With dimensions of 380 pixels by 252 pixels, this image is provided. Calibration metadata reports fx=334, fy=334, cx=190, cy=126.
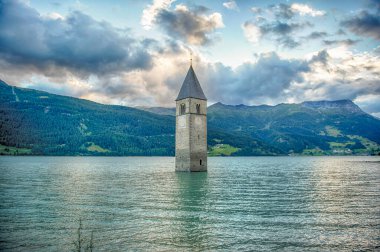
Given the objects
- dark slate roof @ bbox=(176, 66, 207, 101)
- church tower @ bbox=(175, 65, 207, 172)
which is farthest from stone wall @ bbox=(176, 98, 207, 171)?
dark slate roof @ bbox=(176, 66, 207, 101)

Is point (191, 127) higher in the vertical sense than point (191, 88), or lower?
lower

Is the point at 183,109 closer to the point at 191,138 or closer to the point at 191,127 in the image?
the point at 191,127

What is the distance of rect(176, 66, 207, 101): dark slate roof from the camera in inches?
2892

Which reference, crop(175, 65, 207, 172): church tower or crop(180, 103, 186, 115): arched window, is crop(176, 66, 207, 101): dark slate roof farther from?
crop(180, 103, 186, 115): arched window

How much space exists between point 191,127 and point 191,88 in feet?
30.3

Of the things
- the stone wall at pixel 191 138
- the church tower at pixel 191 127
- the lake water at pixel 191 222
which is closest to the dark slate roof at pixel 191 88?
the church tower at pixel 191 127

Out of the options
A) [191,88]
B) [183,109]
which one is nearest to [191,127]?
[183,109]

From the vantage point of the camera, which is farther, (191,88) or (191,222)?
(191,88)

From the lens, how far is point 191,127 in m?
70.8

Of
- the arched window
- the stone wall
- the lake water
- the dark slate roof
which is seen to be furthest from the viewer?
the arched window

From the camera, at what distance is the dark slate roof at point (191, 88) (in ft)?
241

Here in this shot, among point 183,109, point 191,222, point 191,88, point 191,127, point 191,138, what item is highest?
point 191,88

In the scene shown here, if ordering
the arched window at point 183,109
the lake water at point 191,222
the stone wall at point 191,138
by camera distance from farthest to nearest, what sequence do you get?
the arched window at point 183,109 < the stone wall at point 191,138 < the lake water at point 191,222

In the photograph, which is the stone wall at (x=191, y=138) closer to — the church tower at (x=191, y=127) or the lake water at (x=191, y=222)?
the church tower at (x=191, y=127)
